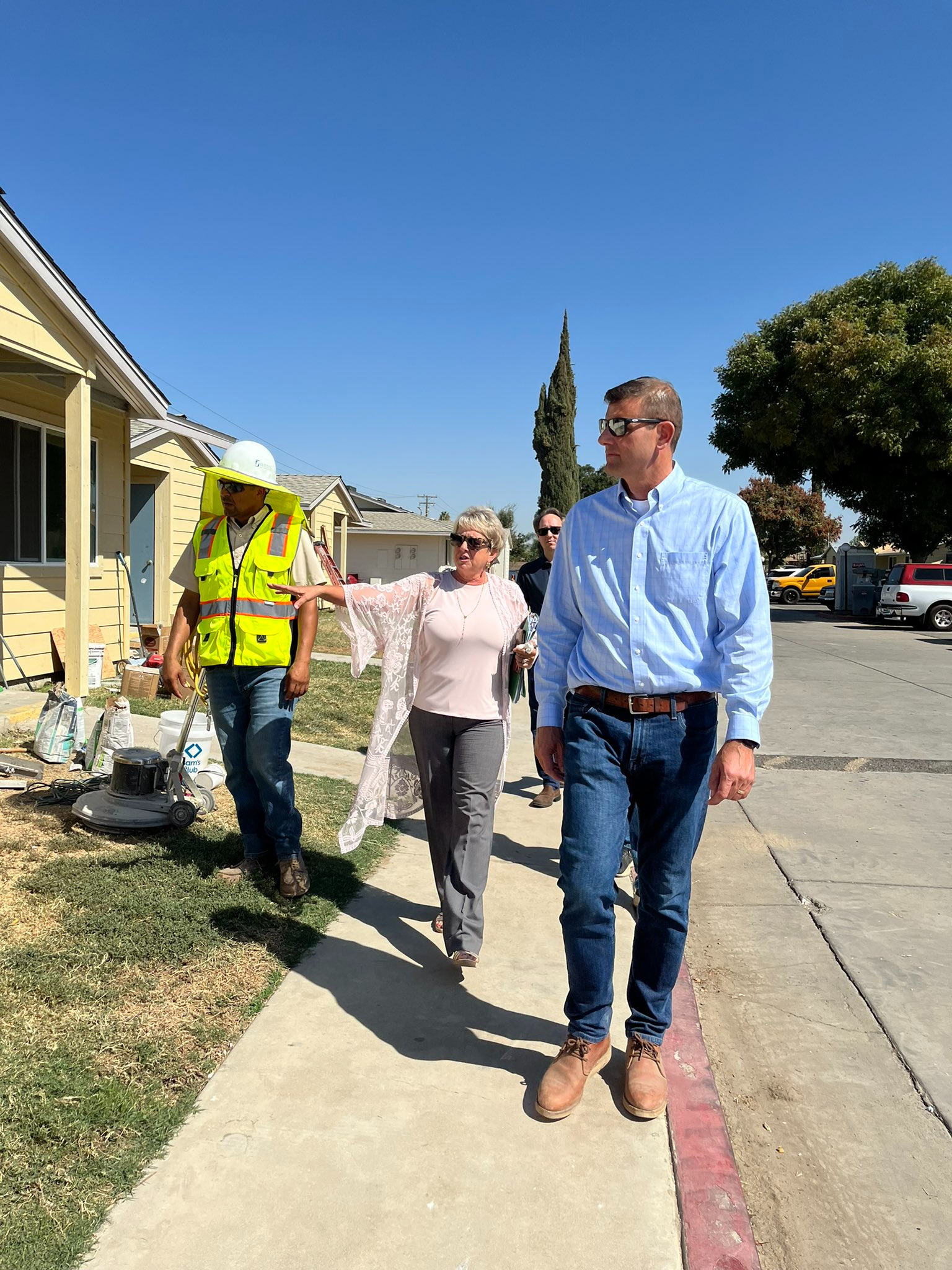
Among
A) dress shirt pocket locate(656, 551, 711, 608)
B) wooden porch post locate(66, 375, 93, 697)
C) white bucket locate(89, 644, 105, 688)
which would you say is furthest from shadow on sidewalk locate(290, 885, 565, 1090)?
white bucket locate(89, 644, 105, 688)

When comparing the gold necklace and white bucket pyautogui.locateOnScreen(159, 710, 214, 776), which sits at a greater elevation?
the gold necklace

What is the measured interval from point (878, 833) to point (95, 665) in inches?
293

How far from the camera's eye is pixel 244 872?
4594 mm

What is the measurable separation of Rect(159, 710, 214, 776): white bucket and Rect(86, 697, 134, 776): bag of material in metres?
0.21

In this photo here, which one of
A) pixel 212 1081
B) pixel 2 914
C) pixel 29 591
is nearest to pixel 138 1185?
pixel 212 1081

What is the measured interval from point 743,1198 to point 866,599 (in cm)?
3244

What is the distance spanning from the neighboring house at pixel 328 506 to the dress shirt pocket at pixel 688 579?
88.1 feet

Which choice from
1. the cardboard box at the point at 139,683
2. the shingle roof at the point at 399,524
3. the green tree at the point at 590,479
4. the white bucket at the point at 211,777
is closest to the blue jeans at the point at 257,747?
the white bucket at the point at 211,777

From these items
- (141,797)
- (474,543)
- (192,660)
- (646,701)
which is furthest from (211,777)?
(646,701)

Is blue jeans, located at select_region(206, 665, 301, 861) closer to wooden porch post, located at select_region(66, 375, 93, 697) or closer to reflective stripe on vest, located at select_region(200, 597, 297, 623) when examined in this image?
reflective stripe on vest, located at select_region(200, 597, 297, 623)

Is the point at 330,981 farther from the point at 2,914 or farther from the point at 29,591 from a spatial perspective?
the point at 29,591

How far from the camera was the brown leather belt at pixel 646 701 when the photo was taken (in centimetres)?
291

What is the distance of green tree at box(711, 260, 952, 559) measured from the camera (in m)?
29.1

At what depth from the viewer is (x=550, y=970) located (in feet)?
13.1
